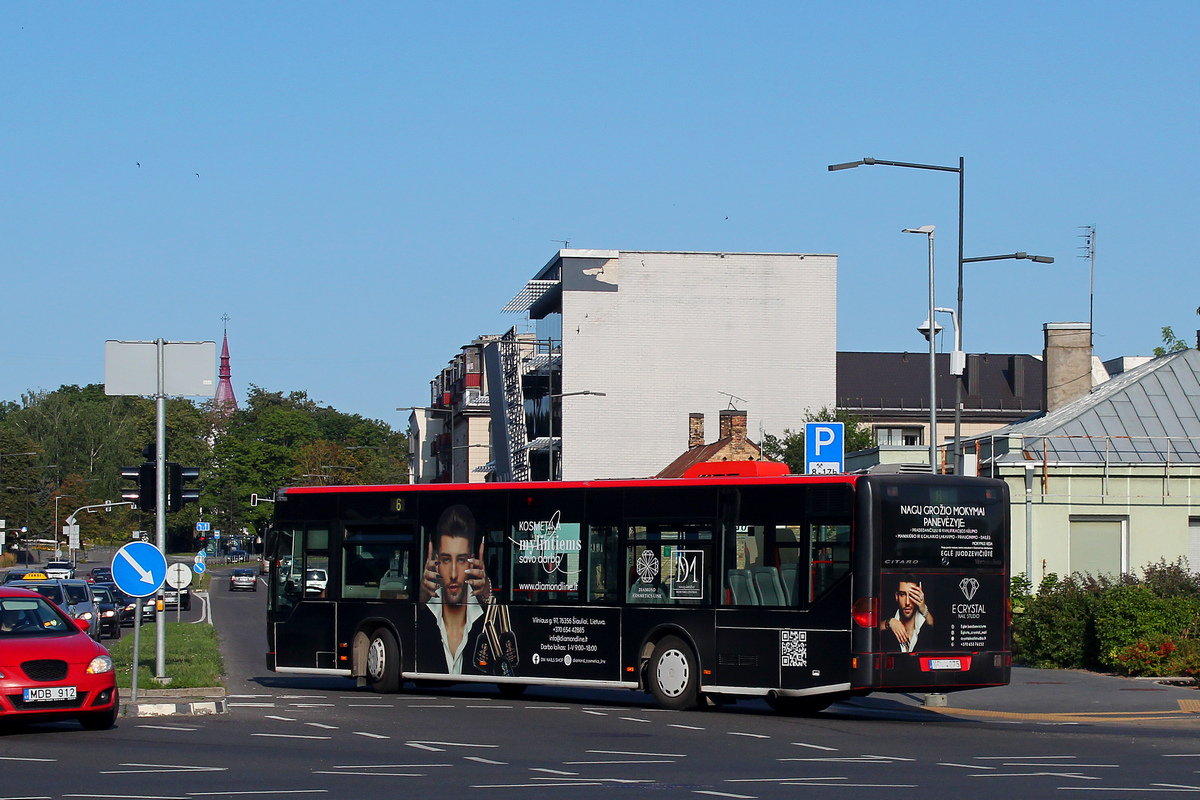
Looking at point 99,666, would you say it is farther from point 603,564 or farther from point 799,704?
point 799,704

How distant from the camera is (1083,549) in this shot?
3206 cm

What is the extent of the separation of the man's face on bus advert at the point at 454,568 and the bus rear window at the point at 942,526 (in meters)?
6.50

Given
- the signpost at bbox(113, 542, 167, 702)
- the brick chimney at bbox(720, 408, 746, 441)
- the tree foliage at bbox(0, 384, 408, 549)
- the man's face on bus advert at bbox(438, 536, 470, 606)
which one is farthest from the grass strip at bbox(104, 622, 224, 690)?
the tree foliage at bbox(0, 384, 408, 549)

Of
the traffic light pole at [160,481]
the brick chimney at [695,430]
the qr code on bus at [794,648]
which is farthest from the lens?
the brick chimney at [695,430]

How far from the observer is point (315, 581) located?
23.3 metres

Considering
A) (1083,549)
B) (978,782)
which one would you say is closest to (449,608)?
→ (978,782)

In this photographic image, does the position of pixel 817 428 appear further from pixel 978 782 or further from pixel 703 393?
pixel 703 393

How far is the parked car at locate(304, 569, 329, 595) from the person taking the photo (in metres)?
23.2

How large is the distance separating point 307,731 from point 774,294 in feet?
189

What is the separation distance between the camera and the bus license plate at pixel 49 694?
15.5 meters

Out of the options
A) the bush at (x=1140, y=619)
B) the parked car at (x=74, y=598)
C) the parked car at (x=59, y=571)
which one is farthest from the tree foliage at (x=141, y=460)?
the bush at (x=1140, y=619)

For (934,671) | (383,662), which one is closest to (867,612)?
(934,671)

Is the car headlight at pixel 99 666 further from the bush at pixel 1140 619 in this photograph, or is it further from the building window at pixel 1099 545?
the building window at pixel 1099 545

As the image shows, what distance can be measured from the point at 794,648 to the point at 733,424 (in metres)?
42.8
